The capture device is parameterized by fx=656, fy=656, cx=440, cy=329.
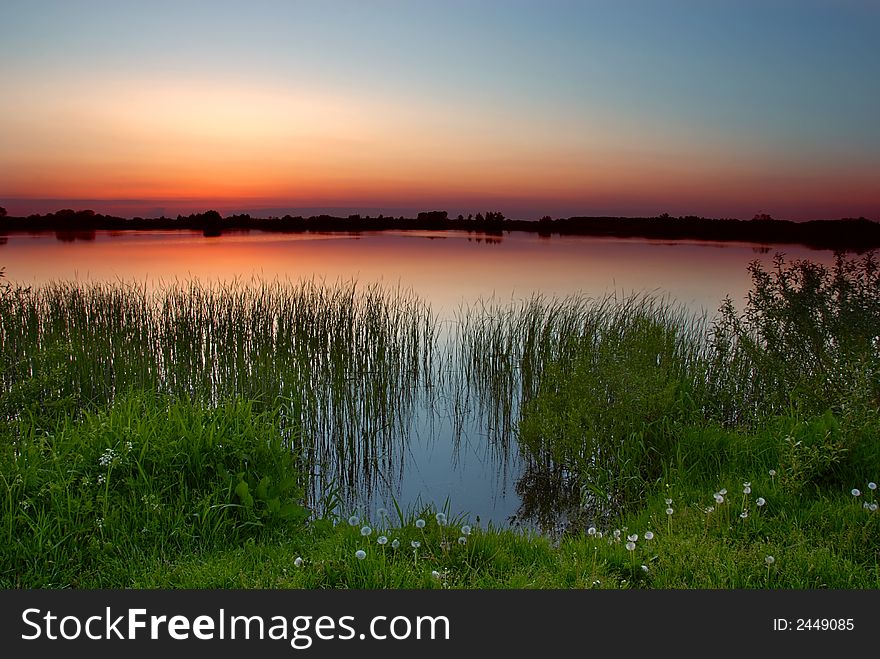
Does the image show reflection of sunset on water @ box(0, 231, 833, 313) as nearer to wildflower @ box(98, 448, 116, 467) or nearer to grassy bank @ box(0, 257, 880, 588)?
grassy bank @ box(0, 257, 880, 588)

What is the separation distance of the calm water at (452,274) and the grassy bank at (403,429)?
392 millimetres

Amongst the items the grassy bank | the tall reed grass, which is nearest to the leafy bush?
the grassy bank

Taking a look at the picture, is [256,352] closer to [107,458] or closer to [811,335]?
[107,458]

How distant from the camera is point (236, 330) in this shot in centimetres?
882

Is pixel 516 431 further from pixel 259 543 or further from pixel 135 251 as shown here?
pixel 135 251

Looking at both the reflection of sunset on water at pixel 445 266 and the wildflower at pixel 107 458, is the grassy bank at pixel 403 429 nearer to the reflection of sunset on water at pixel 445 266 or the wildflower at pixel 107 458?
the wildflower at pixel 107 458

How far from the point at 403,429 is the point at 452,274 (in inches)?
542

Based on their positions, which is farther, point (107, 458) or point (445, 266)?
point (445, 266)

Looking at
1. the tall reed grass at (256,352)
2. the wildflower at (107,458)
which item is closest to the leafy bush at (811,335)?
the tall reed grass at (256,352)

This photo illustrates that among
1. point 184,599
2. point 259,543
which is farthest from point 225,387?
point 184,599

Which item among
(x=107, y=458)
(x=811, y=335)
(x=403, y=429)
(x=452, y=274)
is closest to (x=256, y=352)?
(x=403, y=429)

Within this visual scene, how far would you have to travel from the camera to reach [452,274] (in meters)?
20.6

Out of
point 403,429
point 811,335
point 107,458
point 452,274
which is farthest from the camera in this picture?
point 452,274

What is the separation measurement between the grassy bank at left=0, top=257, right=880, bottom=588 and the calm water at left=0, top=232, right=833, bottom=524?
392 mm
